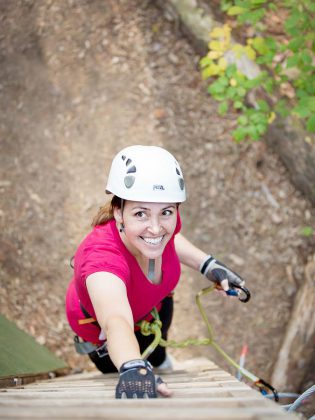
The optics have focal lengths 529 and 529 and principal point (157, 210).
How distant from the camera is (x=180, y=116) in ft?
21.3

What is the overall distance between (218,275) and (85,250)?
1112 millimetres

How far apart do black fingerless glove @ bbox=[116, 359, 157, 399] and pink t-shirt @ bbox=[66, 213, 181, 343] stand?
666 mm

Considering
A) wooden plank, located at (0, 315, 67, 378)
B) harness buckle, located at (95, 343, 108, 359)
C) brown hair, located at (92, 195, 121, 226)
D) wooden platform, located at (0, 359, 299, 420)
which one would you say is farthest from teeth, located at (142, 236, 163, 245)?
wooden plank, located at (0, 315, 67, 378)

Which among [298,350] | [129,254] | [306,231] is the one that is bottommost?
[298,350]

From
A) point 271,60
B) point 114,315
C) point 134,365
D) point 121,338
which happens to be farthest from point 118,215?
point 271,60

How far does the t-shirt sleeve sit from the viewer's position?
276cm

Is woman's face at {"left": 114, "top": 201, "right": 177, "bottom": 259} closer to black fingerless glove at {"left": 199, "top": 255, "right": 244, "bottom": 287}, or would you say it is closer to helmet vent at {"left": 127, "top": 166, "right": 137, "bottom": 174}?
helmet vent at {"left": 127, "top": 166, "right": 137, "bottom": 174}

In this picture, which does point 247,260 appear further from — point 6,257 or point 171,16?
point 171,16

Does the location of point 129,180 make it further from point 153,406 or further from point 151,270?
point 153,406

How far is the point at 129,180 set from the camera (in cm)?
297

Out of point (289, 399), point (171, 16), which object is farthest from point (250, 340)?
point (171, 16)

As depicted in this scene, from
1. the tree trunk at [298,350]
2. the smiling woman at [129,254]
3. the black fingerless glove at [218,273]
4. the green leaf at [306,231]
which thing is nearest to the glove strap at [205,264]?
the black fingerless glove at [218,273]

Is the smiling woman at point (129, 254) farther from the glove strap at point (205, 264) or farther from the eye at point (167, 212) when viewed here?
the glove strap at point (205, 264)

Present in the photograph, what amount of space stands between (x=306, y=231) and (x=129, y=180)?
373cm
